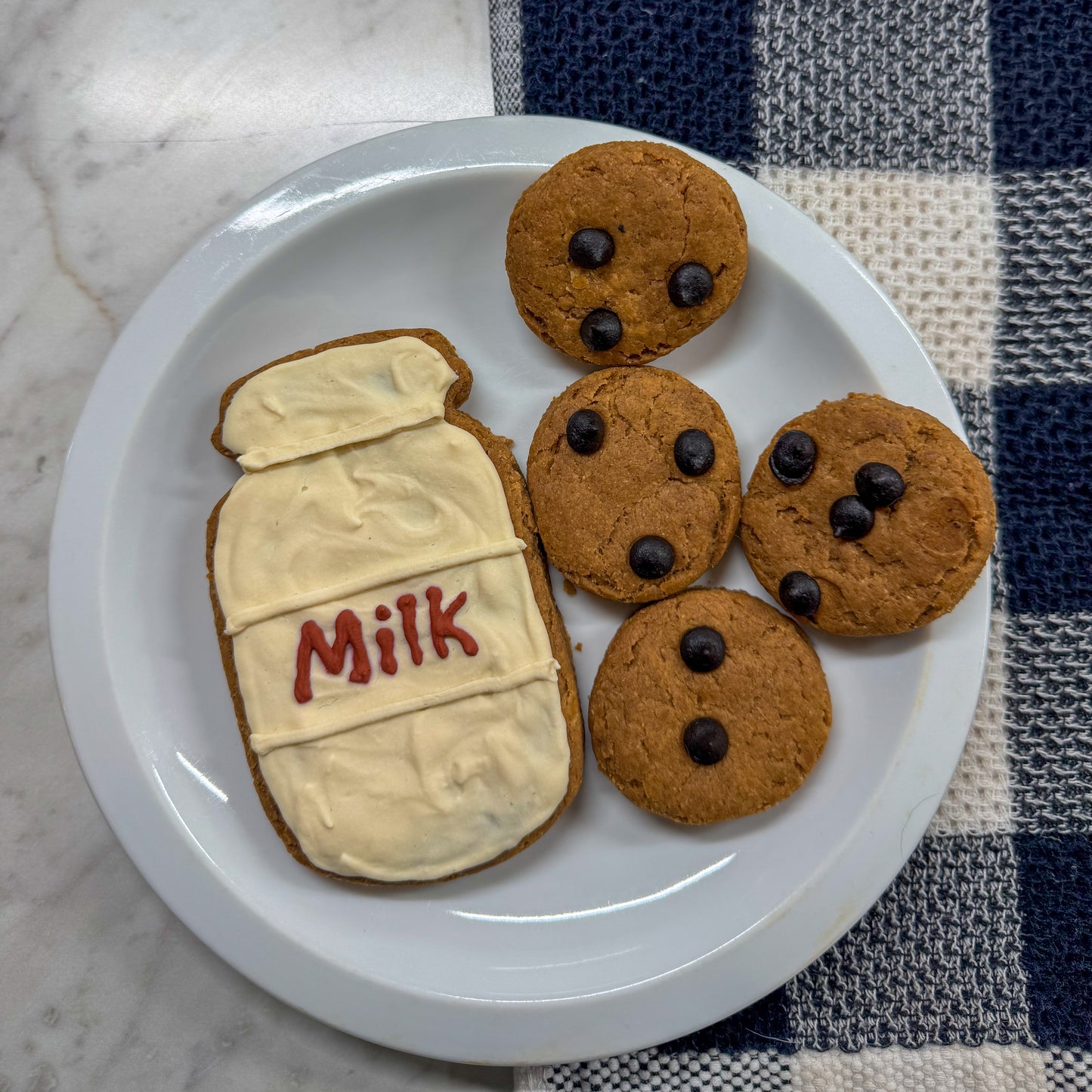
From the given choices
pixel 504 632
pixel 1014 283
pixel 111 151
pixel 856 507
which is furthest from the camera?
pixel 111 151

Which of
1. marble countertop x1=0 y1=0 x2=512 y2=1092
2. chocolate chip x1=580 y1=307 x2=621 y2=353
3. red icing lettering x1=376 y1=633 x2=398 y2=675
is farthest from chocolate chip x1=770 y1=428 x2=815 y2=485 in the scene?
marble countertop x1=0 y1=0 x2=512 y2=1092

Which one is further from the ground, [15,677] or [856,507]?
[856,507]

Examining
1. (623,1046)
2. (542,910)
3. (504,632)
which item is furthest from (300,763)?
(623,1046)

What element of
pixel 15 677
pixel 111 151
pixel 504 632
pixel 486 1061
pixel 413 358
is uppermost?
pixel 111 151

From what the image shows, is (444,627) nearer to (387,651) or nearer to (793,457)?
(387,651)

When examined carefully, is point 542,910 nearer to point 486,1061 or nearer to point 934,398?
point 486,1061

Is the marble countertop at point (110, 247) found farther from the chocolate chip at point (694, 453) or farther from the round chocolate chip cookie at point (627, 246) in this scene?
the chocolate chip at point (694, 453)

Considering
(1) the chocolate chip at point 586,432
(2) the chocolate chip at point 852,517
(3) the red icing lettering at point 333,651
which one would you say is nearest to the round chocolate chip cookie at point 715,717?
(2) the chocolate chip at point 852,517

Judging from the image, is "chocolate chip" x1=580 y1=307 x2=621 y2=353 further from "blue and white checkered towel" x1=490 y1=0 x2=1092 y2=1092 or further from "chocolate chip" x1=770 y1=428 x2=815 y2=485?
"blue and white checkered towel" x1=490 y1=0 x2=1092 y2=1092

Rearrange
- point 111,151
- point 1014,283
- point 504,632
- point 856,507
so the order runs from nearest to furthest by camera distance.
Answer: point 856,507 < point 504,632 < point 1014,283 < point 111,151
